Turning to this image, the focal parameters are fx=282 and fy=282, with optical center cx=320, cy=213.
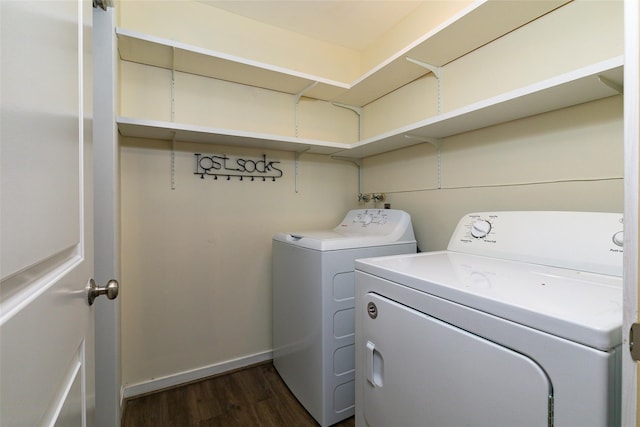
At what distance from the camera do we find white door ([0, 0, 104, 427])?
1.00 feet

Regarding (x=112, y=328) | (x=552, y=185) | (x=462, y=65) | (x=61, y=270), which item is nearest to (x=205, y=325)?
(x=112, y=328)

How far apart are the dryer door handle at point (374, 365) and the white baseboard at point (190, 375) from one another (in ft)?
4.30

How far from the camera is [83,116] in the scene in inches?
23.4

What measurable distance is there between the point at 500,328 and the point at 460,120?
111 centimetres

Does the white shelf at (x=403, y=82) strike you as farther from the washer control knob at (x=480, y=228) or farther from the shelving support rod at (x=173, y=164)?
the washer control knob at (x=480, y=228)

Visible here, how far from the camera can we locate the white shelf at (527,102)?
0.98m

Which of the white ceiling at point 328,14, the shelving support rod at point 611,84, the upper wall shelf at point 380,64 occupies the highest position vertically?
the white ceiling at point 328,14

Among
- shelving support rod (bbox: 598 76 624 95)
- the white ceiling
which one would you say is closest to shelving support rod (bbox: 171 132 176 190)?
the white ceiling

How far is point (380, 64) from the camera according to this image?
1.81 meters

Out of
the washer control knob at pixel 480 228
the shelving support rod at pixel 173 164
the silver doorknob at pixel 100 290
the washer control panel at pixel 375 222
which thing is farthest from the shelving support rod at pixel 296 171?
the silver doorknob at pixel 100 290

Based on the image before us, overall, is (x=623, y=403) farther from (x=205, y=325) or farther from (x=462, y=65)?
(x=205, y=325)

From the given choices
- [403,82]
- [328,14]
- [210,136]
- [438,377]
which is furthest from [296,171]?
[438,377]

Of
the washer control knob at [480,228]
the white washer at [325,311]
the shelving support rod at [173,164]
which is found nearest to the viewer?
the washer control knob at [480,228]

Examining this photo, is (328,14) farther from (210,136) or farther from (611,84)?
(611,84)
